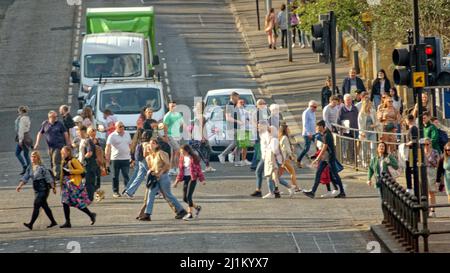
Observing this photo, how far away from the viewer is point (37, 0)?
67375 mm

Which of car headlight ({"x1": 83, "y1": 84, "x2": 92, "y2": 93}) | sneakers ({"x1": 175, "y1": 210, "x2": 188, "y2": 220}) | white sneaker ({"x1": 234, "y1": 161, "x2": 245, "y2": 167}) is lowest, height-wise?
sneakers ({"x1": 175, "y1": 210, "x2": 188, "y2": 220})

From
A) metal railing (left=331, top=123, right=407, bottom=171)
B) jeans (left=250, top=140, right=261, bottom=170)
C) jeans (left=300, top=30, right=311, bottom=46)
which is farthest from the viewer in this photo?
jeans (left=300, top=30, right=311, bottom=46)

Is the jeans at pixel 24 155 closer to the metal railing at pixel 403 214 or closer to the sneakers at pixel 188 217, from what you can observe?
the sneakers at pixel 188 217

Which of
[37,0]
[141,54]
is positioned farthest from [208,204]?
[37,0]

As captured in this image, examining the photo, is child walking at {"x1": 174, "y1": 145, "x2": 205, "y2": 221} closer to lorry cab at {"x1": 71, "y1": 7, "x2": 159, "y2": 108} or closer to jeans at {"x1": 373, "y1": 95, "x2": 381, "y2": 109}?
jeans at {"x1": 373, "y1": 95, "x2": 381, "y2": 109}

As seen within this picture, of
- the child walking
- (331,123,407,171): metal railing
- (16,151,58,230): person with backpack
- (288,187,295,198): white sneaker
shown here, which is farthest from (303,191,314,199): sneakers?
(16,151,58,230): person with backpack

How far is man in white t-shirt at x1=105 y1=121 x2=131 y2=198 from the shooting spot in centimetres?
3069

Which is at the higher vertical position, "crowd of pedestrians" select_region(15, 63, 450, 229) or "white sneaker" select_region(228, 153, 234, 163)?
"crowd of pedestrians" select_region(15, 63, 450, 229)

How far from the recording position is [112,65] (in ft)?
142

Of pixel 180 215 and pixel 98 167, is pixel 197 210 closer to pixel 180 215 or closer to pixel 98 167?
pixel 180 215

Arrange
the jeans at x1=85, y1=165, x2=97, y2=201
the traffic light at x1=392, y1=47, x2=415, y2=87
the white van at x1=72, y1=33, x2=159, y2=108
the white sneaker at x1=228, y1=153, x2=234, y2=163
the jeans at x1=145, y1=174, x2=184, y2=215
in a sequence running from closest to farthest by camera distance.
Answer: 1. the traffic light at x1=392, y1=47, x2=415, y2=87
2. the jeans at x1=145, y1=174, x2=184, y2=215
3. the jeans at x1=85, y1=165, x2=97, y2=201
4. the white sneaker at x1=228, y1=153, x2=234, y2=163
5. the white van at x1=72, y1=33, x2=159, y2=108

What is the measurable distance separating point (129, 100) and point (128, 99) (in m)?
0.05

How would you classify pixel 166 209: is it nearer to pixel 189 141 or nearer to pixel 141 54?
pixel 189 141

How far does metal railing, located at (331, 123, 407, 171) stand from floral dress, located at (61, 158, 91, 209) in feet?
27.0
